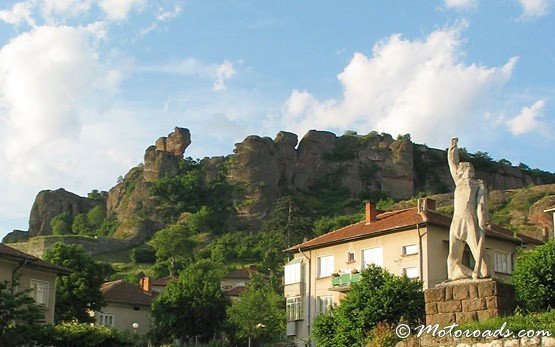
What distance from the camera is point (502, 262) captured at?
1895 inches

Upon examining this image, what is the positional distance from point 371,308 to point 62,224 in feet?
372

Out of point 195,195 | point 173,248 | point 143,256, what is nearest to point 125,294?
point 173,248

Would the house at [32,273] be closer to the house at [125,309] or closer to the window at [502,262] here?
the window at [502,262]

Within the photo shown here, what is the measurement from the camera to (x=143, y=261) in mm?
111625

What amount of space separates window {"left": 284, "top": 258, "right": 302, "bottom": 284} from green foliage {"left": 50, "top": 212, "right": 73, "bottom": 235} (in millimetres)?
87133

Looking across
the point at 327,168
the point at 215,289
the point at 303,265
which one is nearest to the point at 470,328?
the point at 303,265

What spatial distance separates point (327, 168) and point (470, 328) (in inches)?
5523

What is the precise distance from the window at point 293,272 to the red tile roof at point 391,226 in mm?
914

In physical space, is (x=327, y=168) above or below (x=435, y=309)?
above

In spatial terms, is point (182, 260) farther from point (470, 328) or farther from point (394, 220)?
point (470, 328)

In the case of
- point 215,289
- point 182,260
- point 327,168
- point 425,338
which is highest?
point 327,168

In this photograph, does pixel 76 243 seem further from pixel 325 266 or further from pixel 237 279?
pixel 325 266

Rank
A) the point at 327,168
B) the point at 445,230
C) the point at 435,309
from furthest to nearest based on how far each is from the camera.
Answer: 1. the point at 327,168
2. the point at 445,230
3. the point at 435,309

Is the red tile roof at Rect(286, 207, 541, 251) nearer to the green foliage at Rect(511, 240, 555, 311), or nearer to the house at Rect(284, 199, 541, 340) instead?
the house at Rect(284, 199, 541, 340)
